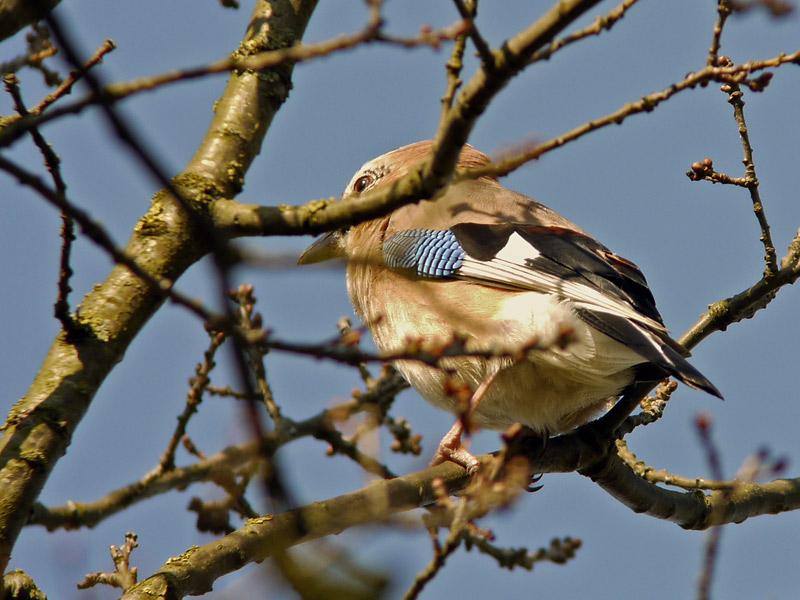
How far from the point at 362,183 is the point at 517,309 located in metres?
2.23

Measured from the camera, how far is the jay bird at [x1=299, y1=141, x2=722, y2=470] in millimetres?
4734

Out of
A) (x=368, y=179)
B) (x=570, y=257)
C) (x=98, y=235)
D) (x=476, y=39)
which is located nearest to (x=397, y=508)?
(x=570, y=257)

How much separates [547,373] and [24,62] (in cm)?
277

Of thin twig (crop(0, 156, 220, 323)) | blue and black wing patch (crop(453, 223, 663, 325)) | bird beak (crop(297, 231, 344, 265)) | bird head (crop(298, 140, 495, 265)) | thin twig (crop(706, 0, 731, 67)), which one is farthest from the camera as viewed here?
bird beak (crop(297, 231, 344, 265))

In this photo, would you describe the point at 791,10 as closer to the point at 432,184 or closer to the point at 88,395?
the point at 432,184

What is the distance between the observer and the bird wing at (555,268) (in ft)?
15.1

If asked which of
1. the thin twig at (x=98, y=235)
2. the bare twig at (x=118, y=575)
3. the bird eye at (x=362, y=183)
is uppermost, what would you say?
the bird eye at (x=362, y=183)

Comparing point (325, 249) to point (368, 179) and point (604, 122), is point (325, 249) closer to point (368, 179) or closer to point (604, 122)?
point (368, 179)

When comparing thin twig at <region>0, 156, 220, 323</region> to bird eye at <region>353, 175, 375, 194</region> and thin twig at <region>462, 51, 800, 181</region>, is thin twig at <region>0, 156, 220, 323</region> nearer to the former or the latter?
thin twig at <region>462, 51, 800, 181</region>

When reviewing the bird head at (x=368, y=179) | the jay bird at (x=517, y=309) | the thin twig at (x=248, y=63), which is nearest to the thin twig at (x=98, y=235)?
the thin twig at (x=248, y=63)

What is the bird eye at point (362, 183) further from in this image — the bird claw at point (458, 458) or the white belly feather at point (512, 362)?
the bird claw at point (458, 458)

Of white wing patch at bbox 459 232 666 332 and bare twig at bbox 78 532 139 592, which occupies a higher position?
white wing patch at bbox 459 232 666 332

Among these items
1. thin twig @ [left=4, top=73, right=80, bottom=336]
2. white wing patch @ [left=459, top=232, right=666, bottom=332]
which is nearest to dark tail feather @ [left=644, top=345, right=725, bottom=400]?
white wing patch @ [left=459, top=232, right=666, bottom=332]

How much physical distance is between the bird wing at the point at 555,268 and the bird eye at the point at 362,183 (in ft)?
3.66
